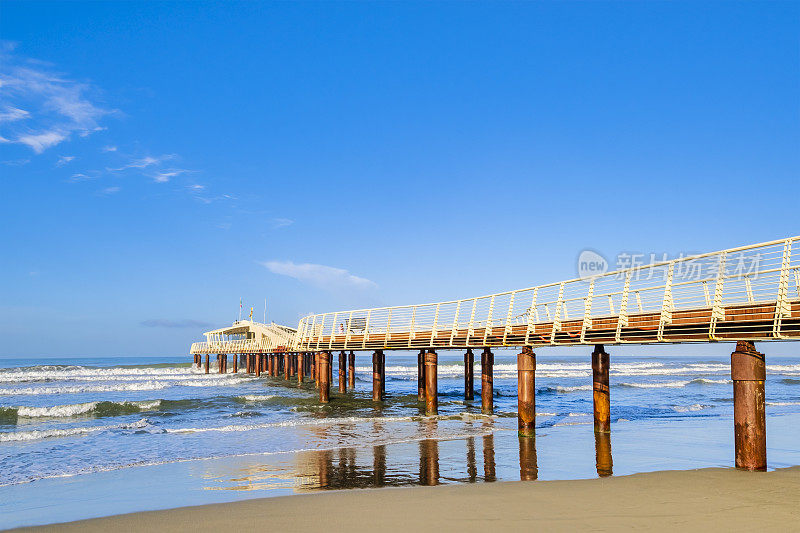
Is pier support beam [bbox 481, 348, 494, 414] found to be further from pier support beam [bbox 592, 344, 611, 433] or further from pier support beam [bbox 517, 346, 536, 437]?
pier support beam [bbox 592, 344, 611, 433]

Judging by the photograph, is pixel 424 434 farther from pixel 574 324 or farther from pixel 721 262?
pixel 721 262

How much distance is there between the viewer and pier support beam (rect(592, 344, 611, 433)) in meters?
16.7

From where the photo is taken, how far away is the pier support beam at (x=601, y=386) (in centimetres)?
1670

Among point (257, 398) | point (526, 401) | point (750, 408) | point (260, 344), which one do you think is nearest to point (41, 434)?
point (257, 398)

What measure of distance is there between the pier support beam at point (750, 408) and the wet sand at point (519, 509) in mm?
367

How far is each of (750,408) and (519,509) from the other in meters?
4.96

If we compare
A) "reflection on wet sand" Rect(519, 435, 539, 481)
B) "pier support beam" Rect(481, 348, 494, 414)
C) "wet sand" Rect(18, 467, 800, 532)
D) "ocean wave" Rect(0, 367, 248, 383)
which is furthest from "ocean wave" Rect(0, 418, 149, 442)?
"ocean wave" Rect(0, 367, 248, 383)

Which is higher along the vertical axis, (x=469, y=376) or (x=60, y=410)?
(x=469, y=376)

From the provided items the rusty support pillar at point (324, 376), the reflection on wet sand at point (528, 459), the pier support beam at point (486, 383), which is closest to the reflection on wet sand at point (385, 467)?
the reflection on wet sand at point (528, 459)

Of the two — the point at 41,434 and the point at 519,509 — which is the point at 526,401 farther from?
the point at 41,434

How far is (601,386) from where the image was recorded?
17.0 meters

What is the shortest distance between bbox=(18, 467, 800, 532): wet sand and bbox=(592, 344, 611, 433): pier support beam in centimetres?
611

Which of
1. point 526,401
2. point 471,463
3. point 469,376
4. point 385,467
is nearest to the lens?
point 385,467

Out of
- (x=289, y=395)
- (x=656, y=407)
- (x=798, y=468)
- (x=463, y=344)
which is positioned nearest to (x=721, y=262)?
(x=798, y=468)
